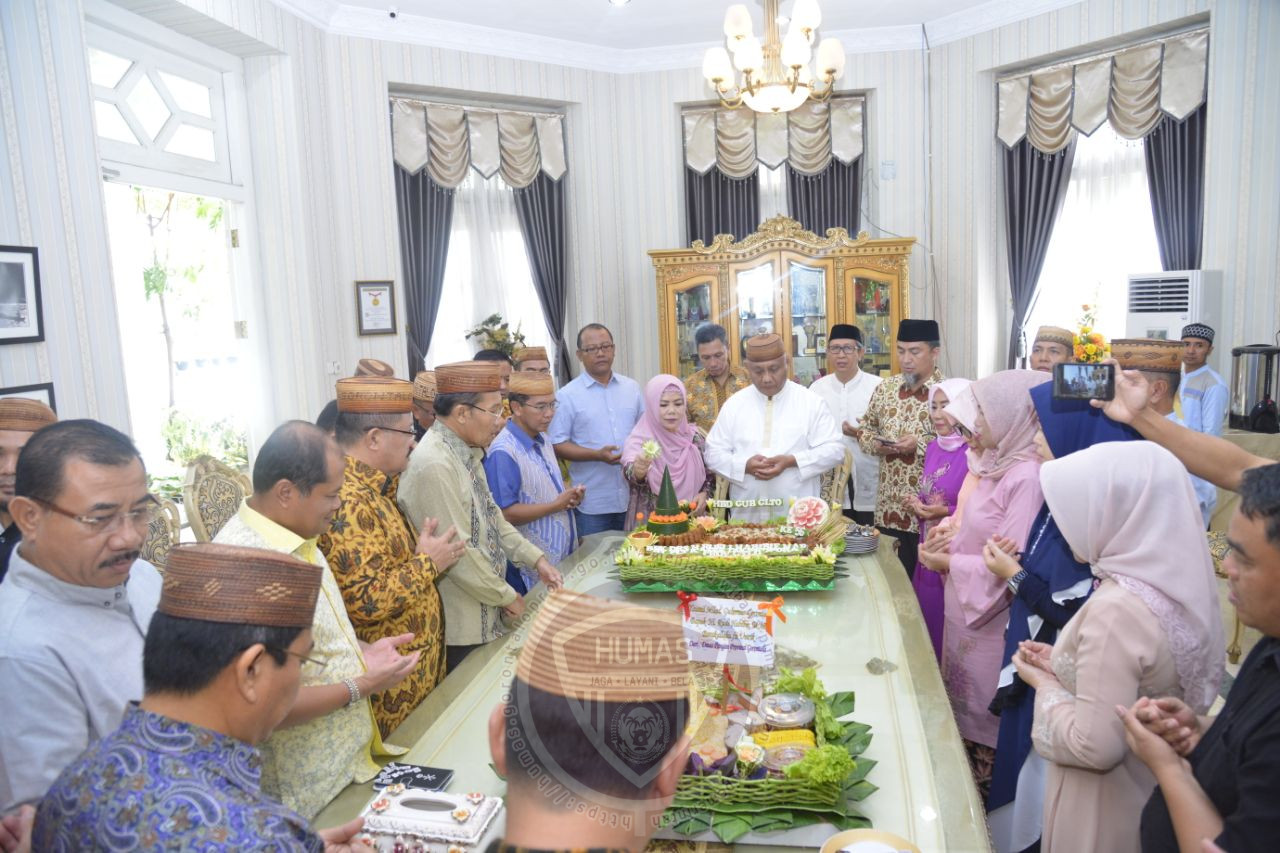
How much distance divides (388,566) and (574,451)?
7.83 feet

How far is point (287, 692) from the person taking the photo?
1.25 m

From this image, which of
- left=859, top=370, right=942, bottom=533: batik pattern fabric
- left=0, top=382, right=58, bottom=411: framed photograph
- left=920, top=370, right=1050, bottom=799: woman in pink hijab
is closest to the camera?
left=920, top=370, right=1050, bottom=799: woman in pink hijab

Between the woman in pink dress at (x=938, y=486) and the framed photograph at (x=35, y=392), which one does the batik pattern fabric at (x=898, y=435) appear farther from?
the framed photograph at (x=35, y=392)

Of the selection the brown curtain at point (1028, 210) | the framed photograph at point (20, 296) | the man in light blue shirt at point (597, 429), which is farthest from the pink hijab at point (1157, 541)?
the brown curtain at point (1028, 210)

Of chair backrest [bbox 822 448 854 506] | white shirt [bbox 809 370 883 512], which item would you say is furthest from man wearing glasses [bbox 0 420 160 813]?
white shirt [bbox 809 370 883 512]

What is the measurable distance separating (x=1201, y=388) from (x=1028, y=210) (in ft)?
6.75

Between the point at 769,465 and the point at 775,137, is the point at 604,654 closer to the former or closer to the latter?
the point at 769,465

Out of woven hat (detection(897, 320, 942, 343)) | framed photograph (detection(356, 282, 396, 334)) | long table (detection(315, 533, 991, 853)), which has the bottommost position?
long table (detection(315, 533, 991, 853))

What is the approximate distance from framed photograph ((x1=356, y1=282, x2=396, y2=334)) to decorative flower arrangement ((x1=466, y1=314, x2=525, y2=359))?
785 mm

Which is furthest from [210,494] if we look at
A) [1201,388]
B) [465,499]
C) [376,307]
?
[1201,388]

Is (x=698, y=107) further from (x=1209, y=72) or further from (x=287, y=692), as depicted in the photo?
(x=287, y=692)

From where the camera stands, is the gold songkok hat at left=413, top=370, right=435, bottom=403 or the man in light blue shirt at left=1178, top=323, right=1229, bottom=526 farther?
the man in light blue shirt at left=1178, top=323, right=1229, bottom=526

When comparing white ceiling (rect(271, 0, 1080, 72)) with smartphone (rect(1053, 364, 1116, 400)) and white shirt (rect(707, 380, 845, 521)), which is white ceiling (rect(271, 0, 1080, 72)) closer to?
white shirt (rect(707, 380, 845, 521))

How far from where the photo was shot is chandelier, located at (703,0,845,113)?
13.6 feet
